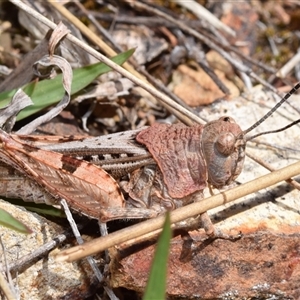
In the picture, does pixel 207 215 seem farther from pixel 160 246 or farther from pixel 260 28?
pixel 260 28

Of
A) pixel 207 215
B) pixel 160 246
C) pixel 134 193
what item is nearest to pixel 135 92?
pixel 134 193

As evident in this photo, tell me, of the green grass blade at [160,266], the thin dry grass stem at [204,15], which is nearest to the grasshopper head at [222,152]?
the green grass blade at [160,266]

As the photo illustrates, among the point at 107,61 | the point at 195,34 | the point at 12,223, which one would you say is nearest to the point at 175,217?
the point at 12,223

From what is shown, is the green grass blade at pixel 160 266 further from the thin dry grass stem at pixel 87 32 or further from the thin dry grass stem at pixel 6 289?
the thin dry grass stem at pixel 87 32

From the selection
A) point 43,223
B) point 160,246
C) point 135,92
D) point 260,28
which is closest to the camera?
point 160,246

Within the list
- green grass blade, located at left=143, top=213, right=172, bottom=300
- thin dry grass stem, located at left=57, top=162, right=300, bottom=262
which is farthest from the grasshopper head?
green grass blade, located at left=143, top=213, right=172, bottom=300
